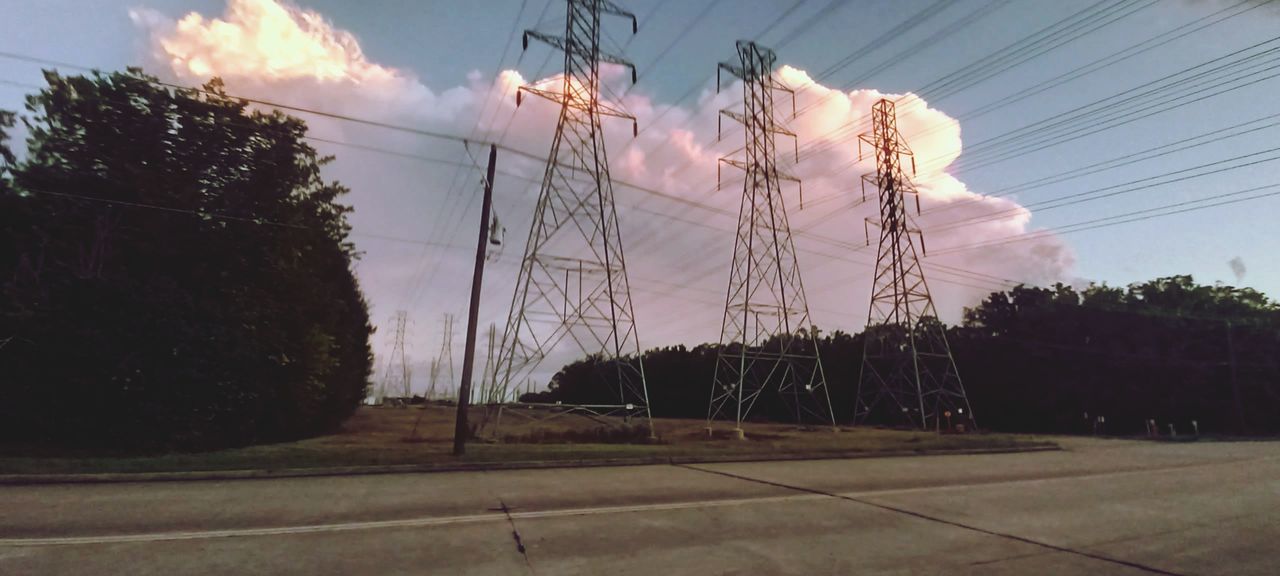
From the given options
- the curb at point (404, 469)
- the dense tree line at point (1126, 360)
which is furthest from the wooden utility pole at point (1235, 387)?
the curb at point (404, 469)

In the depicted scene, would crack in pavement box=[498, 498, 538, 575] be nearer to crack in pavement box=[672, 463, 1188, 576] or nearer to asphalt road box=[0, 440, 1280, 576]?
asphalt road box=[0, 440, 1280, 576]

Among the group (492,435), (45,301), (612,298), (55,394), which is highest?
(612,298)

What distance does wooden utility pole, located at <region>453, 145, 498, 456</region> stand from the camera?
1564 centimetres

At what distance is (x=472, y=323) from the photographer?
1686 centimetres

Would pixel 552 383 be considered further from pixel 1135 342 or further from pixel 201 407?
pixel 201 407

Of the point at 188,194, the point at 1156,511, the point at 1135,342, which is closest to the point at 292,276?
the point at 188,194

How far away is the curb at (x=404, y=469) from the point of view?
35.0ft

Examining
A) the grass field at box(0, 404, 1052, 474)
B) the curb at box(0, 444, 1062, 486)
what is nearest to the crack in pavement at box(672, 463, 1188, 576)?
the curb at box(0, 444, 1062, 486)

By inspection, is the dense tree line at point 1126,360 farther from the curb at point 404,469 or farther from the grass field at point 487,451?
the curb at point 404,469

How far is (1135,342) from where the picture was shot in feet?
144

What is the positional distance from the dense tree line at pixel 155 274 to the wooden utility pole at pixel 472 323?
6.57 metres

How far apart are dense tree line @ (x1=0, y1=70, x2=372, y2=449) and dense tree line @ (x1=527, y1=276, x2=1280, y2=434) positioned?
2705 cm

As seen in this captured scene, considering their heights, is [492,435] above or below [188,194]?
below

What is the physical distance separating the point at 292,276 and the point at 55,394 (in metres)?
6.42
